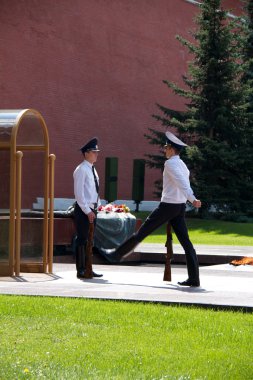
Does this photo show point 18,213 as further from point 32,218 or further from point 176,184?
point 176,184

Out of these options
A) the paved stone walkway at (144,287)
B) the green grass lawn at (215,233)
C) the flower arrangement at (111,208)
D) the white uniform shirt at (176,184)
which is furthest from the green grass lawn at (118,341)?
the green grass lawn at (215,233)

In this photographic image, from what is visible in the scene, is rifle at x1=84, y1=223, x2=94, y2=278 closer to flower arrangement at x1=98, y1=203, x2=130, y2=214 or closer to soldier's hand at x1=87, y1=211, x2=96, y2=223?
soldier's hand at x1=87, y1=211, x2=96, y2=223

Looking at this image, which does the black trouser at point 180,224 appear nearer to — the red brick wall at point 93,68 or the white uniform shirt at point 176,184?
the white uniform shirt at point 176,184

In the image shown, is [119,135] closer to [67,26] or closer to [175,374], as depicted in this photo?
[67,26]

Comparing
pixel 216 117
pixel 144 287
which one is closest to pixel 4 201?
pixel 144 287

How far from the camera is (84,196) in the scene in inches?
490

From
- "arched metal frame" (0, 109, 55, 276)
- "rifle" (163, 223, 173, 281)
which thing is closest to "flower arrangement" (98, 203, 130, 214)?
"arched metal frame" (0, 109, 55, 276)

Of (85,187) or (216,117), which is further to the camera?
(216,117)

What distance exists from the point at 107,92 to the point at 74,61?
2012mm

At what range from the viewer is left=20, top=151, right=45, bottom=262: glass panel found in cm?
1326

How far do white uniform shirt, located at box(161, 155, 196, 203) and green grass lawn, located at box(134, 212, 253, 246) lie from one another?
12279 mm

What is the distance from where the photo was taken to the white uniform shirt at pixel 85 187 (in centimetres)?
1238

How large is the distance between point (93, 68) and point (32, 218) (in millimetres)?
22291

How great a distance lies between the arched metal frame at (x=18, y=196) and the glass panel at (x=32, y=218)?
8 cm
